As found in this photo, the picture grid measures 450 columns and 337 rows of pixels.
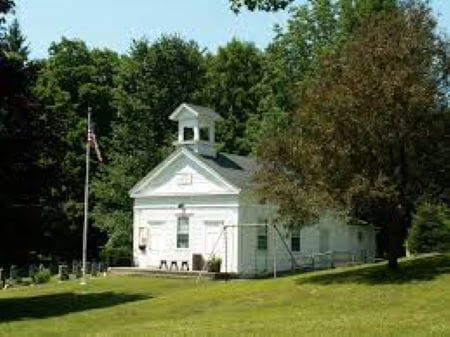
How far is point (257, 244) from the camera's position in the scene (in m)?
45.9

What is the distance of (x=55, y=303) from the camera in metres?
33.3

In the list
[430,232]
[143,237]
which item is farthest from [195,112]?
[430,232]

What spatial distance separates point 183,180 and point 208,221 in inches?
111

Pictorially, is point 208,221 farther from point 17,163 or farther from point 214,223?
point 17,163

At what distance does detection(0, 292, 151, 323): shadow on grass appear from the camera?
1189 inches

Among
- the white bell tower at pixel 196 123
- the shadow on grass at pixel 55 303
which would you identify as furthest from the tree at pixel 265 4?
the white bell tower at pixel 196 123

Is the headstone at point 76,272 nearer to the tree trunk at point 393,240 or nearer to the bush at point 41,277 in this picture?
the bush at point 41,277

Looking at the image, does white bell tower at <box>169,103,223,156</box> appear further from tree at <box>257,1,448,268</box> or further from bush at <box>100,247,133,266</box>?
tree at <box>257,1,448,268</box>

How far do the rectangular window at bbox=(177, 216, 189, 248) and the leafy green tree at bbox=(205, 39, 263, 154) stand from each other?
2364cm

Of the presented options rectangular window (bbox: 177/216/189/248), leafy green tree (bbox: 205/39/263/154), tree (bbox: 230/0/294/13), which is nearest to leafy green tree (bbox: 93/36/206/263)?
leafy green tree (bbox: 205/39/263/154)

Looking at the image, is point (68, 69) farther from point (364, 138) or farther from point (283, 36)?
point (364, 138)

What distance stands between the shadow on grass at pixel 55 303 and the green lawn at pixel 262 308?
0.12ft

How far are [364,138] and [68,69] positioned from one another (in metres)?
50.7

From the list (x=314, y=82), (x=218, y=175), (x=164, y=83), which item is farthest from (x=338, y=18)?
(x=314, y=82)
